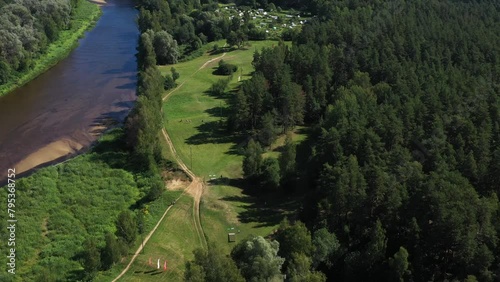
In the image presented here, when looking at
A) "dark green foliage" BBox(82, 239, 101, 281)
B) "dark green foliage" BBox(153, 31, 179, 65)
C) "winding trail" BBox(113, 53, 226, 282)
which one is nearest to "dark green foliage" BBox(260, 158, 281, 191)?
"winding trail" BBox(113, 53, 226, 282)

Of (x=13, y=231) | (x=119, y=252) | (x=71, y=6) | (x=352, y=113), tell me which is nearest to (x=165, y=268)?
(x=119, y=252)

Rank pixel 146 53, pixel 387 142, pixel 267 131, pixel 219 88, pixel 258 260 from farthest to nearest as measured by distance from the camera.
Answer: pixel 146 53 < pixel 219 88 < pixel 267 131 < pixel 387 142 < pixel 258 260

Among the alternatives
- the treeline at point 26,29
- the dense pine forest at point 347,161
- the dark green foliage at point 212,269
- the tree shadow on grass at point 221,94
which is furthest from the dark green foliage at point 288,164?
the treeline at point 26,29

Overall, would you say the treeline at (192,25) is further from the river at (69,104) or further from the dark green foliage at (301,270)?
the dark green foliage at (301,270)

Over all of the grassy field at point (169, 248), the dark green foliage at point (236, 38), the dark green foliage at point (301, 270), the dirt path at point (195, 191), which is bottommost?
the grassy field at point (169, 248)

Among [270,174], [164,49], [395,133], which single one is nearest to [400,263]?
[395,133]

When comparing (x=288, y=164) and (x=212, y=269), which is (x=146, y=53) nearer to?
(x=288, y=164)

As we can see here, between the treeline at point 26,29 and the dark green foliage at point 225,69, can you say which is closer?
the treeline at point 26,29
